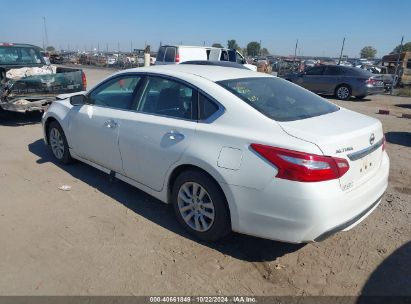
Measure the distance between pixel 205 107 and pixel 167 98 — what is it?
1.93ft

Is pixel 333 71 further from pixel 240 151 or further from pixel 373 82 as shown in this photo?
pixel 240 151

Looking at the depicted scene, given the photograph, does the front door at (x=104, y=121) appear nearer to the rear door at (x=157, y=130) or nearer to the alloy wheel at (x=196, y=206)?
the rear door at (x=157, y=130)

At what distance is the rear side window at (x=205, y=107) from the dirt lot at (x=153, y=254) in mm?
1205

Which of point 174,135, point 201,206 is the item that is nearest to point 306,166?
point 201,206

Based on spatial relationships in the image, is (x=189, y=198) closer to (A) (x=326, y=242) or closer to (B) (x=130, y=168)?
(B) (x=130, y=168)

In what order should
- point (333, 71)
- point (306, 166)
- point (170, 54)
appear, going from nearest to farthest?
point (306, 166) < point (333, 71) < point (170, 54)

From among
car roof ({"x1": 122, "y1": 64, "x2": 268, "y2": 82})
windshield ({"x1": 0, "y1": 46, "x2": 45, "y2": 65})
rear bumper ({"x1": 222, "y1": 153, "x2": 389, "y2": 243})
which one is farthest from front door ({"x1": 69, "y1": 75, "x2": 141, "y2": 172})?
windshield ({"x1": 0, "y1": 46, "x2": 45, "y2": 65})

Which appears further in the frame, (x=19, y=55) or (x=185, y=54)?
(x=185, y=54)

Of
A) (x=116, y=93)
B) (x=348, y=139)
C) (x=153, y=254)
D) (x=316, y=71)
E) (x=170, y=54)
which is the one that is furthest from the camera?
(x=170, y=54)

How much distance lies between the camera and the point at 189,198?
3.48 meters

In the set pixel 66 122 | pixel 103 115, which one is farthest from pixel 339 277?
pixel 66 122

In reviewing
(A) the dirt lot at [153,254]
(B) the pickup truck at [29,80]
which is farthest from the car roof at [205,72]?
(B) the pickup truck at [29,80]

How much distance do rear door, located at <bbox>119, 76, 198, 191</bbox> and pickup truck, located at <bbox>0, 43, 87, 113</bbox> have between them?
187 inches

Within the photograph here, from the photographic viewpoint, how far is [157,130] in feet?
11.9
